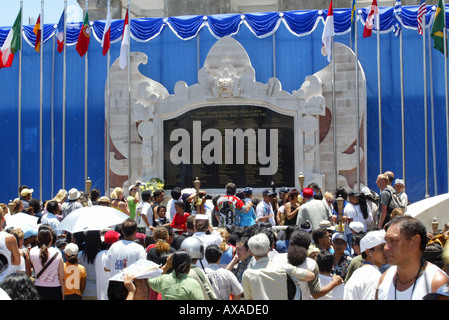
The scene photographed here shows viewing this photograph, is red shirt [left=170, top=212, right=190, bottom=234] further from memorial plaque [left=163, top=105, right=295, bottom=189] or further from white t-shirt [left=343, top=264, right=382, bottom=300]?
memorial plaque [left=163, top=105, right=295, bottom=189]

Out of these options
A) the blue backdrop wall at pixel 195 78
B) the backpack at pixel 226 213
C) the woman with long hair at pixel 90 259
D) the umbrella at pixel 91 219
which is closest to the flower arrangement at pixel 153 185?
the blue backdrop wall at pixel 195 78

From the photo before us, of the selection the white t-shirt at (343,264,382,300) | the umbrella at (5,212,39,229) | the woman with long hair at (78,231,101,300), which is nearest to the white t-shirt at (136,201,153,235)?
the umbrella at (5,212,39,229)

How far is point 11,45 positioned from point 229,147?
22.2 ft

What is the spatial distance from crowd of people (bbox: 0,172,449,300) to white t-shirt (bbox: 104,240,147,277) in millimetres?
11

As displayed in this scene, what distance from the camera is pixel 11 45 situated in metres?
19.3

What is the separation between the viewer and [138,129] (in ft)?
63.2

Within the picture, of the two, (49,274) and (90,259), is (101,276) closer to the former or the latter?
(90,259)

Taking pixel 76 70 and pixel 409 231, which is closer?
pixel 409 231

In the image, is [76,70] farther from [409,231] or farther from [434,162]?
[409,231]

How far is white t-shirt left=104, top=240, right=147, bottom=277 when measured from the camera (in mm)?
7711

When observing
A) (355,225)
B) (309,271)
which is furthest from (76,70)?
(309,271)

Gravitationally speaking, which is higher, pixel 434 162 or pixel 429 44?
pixel 429 44
